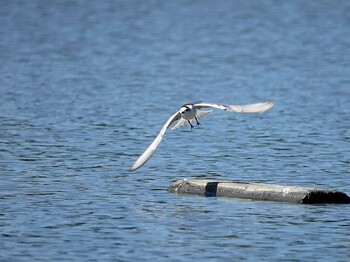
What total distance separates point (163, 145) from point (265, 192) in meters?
6.81

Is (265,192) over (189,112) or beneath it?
beneath

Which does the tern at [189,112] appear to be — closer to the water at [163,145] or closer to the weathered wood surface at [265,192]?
the water at [163,145]

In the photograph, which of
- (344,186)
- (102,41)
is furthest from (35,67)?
(344,186)

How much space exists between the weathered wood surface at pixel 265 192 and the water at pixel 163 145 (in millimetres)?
143

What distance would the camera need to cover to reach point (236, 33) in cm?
5809

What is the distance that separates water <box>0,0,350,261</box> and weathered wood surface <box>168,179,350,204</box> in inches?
5.6

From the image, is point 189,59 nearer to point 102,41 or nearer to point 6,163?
point 102,41

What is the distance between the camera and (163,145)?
24.0 m

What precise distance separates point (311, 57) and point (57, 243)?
98.8 ft

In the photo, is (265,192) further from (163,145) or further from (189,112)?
(163,145)

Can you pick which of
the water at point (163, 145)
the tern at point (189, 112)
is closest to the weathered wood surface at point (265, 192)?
the water at point (163, 145)

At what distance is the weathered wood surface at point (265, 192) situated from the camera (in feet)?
56.4

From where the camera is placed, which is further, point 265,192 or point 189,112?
point 189,112

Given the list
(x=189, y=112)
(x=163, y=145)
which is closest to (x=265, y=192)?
(x=189, y=112)
